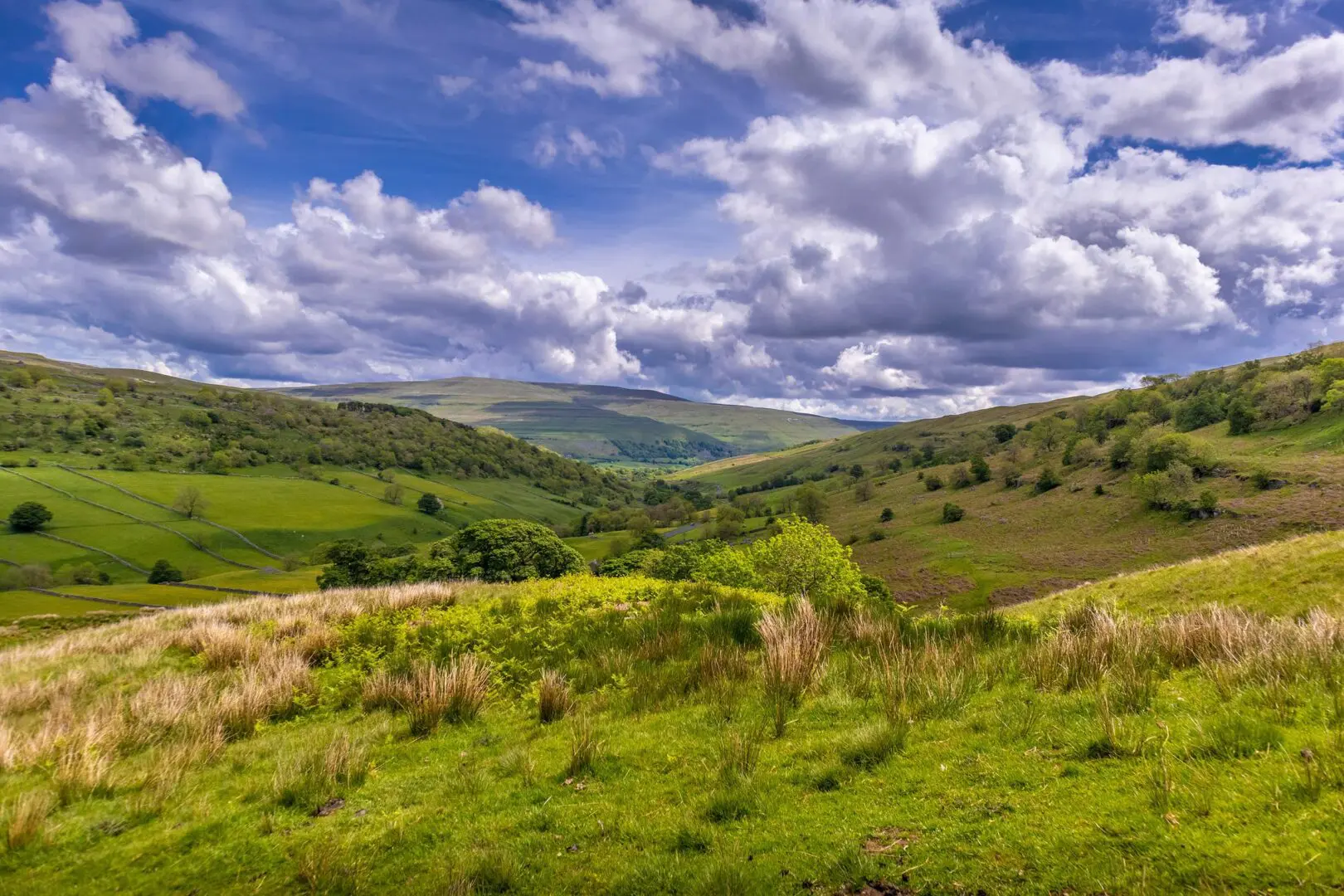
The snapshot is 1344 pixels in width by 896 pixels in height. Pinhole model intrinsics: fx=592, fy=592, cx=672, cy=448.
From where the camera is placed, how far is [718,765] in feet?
21.1

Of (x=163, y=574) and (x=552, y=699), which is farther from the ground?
(x=552, y=699)

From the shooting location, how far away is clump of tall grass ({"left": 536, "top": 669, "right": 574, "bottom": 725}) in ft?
28.4

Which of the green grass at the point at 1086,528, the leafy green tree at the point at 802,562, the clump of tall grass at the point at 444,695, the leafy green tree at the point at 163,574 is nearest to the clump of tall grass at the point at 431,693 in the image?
the clump of tall grass at the point at 444,695

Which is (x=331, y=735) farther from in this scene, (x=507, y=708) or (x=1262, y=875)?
(x=1262, y=875)

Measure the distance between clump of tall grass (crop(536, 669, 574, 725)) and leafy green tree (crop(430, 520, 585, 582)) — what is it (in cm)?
3551

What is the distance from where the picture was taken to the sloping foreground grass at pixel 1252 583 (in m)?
25.4

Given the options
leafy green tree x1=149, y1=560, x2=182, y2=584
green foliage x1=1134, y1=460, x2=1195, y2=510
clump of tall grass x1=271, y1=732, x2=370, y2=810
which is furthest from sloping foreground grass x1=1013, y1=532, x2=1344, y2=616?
leafy green tree x1=149, y1=560, x2=182, y2=584

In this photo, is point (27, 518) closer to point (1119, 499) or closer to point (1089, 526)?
point (1089, 526)

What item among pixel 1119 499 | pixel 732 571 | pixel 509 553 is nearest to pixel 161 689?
pixel 732 571

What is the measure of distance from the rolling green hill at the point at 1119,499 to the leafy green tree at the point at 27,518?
16884 cm

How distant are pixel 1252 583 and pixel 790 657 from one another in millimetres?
33349

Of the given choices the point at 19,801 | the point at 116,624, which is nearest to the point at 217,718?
the point at 19,801

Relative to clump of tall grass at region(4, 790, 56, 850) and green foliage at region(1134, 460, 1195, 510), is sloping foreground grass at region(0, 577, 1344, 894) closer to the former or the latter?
clump of tall grass at region(4, 790, 56, 850)

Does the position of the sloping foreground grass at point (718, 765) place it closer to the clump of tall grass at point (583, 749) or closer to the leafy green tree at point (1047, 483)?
the clump of tall grass at point (583, 749)
